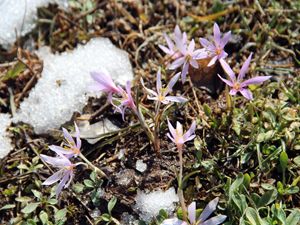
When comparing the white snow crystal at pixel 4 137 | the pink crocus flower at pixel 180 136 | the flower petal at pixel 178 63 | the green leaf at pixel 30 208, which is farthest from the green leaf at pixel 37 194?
the flower petal at pixel 178 63

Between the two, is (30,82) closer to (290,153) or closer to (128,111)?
(128,111)

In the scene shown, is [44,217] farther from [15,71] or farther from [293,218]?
[293,218]

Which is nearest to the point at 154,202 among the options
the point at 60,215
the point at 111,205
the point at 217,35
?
the point at 111,205

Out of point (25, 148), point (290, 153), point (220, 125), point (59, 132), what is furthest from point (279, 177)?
point (25, 148)

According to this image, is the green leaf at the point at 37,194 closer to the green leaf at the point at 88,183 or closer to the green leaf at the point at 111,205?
the green leaf at the point at 88,183

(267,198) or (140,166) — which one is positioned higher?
(140,166)

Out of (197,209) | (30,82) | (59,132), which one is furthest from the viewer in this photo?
(30,82)
